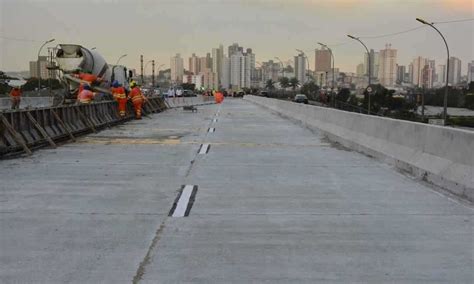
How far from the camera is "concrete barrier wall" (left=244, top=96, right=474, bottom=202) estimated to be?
28.1ft

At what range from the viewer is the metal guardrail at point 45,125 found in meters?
13.2

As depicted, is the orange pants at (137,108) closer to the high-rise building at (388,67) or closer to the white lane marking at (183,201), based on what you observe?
the white lane marking at (183,201)

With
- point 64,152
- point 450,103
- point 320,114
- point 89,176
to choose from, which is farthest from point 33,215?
point 450,103

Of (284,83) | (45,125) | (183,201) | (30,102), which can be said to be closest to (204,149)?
(45,125)

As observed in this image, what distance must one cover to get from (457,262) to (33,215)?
5040 mm

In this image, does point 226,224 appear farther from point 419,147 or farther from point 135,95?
point 135,95

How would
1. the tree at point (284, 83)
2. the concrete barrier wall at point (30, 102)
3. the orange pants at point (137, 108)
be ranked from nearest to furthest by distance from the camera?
the orange pants at point (137, 108), the concrete barrier wall at point (30, 102), the tree at point (284, 83)

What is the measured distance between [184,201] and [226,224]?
1.47 metres

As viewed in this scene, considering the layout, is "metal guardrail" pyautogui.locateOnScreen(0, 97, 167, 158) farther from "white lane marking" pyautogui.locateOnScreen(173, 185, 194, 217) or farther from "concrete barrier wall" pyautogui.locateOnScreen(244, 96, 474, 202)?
"concrete barrier wall" pyautogui.locateOnScreen(244, 96, 474, 202)

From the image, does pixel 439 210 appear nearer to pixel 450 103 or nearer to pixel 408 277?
pixel 408 277

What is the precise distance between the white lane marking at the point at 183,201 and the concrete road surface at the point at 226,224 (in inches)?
0.6

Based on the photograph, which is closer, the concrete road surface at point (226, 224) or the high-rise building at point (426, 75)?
the concrete road surface at point (226, 224)

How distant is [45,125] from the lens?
16031mm

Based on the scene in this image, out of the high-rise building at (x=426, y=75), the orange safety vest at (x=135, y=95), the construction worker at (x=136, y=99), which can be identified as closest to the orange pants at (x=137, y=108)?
the construction worker at (x=136, y=99)
